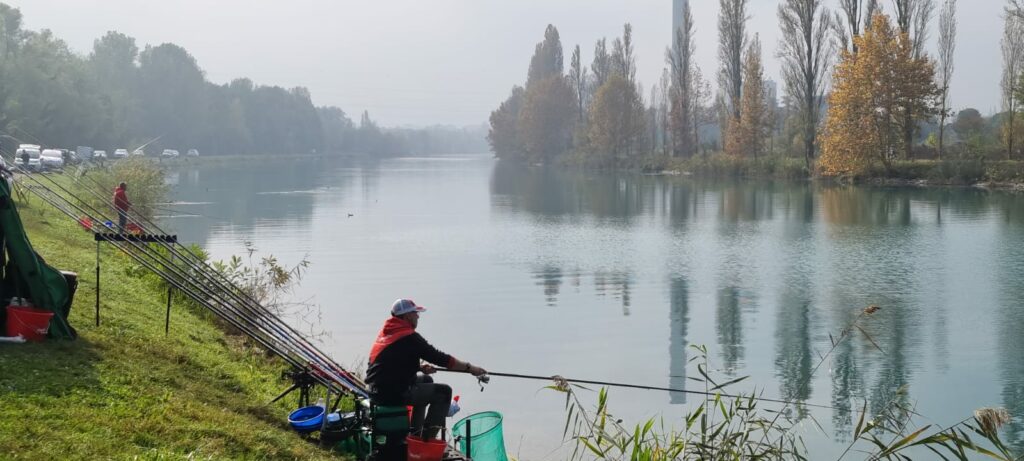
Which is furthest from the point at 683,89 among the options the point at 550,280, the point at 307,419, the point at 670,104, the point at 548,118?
the point at 307,419

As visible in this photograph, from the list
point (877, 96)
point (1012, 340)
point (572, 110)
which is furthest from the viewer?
point (572, 110)

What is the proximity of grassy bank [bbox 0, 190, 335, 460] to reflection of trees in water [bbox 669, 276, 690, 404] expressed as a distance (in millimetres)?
4630

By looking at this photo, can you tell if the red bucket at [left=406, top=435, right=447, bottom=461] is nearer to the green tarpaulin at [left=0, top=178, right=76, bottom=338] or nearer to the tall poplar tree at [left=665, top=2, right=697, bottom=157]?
the green tarpaulin at [left=0, top=178, right=76, bottom=338]

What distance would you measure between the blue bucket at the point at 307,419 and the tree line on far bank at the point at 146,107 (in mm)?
11299

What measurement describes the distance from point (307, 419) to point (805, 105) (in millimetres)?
47840

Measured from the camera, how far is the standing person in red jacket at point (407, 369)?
6.29 m

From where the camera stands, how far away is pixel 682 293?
672 inches

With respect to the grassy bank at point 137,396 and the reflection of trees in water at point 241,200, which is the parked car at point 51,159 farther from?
the grassy bank at point 137,396

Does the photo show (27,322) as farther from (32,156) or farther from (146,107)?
(146,107)

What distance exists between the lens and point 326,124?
A: 16588cm

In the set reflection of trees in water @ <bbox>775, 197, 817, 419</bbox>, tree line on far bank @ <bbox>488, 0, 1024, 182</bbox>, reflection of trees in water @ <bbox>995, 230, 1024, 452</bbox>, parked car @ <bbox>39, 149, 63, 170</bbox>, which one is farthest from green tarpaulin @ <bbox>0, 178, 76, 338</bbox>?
tree line on far bank @ <bbox>488, 0, 1024, 182</bbox>

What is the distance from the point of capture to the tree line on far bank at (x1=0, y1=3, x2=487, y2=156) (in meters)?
50.7

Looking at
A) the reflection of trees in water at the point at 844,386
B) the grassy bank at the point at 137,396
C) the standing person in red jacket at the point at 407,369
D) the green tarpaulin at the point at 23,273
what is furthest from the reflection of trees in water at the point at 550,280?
the green tarpaulin at the point at 23,273

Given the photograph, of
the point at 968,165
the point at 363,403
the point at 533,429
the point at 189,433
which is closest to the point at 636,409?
the point at 533,429
